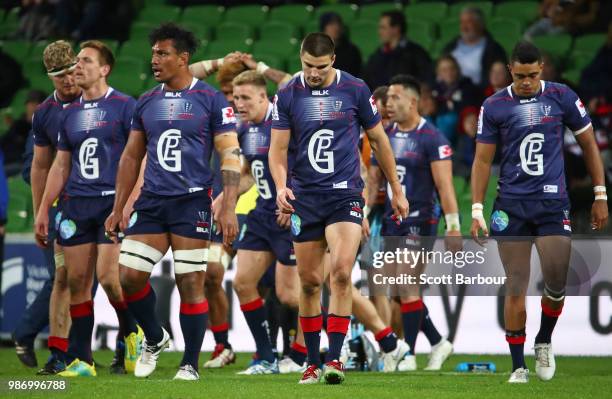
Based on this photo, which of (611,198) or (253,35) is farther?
(253,35)

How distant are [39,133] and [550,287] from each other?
4.47 m

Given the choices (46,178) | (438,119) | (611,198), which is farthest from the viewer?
(438,119)

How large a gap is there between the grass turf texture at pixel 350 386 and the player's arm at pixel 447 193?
4.45 ft

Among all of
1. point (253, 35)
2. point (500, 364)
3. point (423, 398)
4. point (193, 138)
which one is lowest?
point (500, 364)

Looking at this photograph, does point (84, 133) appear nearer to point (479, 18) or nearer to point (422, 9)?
point (479, 18)

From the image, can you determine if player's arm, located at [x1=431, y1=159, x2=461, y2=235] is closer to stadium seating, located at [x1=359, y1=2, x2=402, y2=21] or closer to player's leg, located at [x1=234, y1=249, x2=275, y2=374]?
player's leg, located at [x1=234, y1=249, x2=275, y2=374]

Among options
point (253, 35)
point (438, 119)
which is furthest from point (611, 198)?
point (253, 35)

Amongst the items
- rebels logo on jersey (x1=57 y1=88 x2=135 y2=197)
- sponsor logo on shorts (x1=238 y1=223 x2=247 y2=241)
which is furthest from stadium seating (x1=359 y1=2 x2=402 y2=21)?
rebels logo on jersey (x1=57 y1=88 x2=135 y2=197)

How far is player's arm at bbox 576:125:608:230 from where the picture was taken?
372 inches

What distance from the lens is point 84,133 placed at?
1002 cm

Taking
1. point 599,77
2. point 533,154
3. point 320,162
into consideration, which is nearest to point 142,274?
point 320,162

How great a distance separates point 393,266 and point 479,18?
6.02 meters

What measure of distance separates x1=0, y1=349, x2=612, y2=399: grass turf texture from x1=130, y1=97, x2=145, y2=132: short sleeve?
75.5 inches

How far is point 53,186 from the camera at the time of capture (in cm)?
1008
